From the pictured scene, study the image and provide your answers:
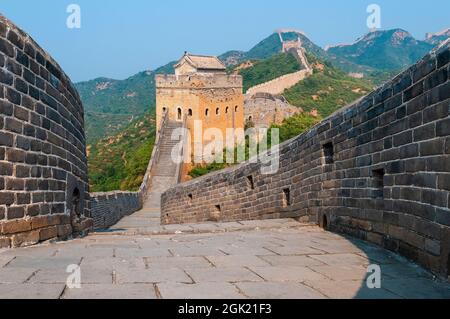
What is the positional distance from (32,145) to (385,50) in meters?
180

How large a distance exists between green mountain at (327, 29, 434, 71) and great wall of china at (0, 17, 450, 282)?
151890mm

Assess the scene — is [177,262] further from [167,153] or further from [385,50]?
[385,50]

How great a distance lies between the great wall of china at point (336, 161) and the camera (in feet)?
16.0

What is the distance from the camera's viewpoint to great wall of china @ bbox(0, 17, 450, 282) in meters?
4.87

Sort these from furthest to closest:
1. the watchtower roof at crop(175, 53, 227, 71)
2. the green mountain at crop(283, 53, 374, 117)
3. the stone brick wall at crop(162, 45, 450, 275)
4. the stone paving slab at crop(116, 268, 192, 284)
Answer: the green mountain at crop(283, 53, 374, 117) < the watchtower roof at crop(175, 53, 227, 71) < the stone brick wall at crop(162, 45, 450, 275) < the stone paving slab at crop(116, 268, 192, 284)

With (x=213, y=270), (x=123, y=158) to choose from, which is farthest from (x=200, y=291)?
(x=123, y=158)

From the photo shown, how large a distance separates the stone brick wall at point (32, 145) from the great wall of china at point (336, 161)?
1cm

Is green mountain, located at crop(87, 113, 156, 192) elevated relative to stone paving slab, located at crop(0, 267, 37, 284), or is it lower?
elevated

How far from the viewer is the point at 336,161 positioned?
8164 millimetres

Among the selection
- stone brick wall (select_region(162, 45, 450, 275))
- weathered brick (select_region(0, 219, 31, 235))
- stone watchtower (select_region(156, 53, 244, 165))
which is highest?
stone watchtower (select_region(156, 53, 244, 165))

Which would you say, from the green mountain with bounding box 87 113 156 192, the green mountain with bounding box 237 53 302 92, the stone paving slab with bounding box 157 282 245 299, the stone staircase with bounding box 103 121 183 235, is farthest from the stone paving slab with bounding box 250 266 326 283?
the green mountain with bounding box 237 53 302 92

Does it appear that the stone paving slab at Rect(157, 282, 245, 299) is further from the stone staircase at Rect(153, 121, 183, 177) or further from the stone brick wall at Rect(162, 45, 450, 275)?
the stone staircase at Rect(153, 121, 183, 177)

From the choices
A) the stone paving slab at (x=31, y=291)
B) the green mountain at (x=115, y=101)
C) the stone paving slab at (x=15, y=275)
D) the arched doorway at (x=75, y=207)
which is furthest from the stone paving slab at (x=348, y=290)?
the green mountain at (x=115, y=101)
